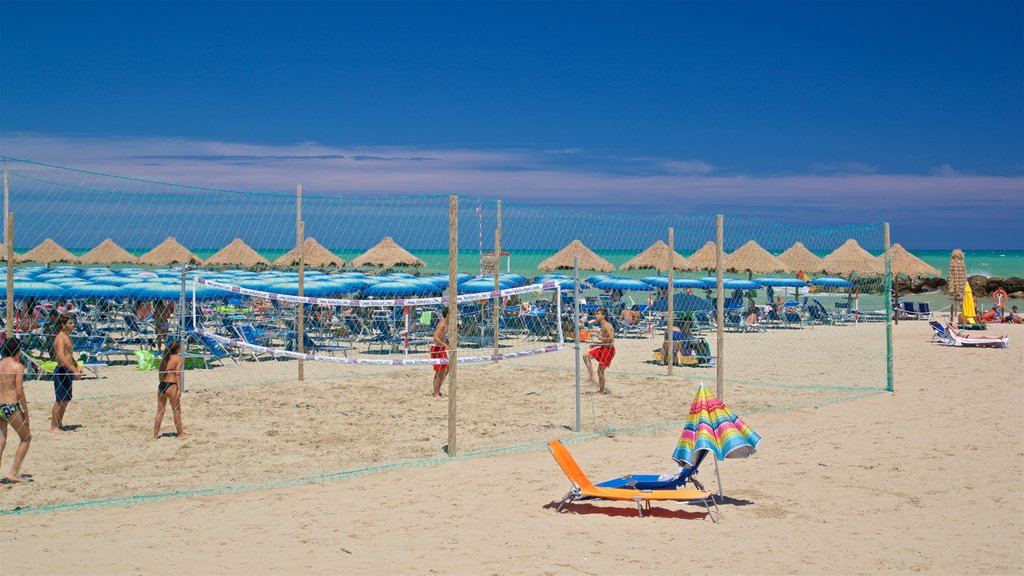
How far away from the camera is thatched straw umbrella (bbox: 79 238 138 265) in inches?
1400

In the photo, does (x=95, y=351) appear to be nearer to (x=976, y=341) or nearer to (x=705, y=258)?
(x=976, y=341)

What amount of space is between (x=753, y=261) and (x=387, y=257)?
15116 mm

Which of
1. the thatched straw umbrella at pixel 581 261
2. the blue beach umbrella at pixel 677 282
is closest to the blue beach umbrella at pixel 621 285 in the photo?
the blue beach umbrella at pixel 677 282

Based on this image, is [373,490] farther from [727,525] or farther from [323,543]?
[727,525]

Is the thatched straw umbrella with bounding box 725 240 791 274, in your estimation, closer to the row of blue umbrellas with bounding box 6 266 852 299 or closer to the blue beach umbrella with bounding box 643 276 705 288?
the row of blue umbrellas with bounding box 6 266 852 299

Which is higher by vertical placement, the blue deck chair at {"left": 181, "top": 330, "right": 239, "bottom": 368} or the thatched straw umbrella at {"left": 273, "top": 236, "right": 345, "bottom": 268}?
the thatched straw umbrella at {"left": 273, "top": 236, "right": 345, "bottom": 268}

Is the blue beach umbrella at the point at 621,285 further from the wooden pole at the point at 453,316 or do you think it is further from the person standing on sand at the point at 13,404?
the person standing on sand at the point at 13,404

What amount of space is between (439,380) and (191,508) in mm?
5058

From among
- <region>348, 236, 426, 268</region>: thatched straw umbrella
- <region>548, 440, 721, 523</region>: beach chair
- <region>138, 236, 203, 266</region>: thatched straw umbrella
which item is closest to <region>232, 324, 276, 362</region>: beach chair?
<region>548, 440, 721, 523</region>: beach chair

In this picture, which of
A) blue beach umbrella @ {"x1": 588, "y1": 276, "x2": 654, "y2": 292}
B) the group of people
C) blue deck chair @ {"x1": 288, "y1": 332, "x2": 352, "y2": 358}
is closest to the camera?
the group of people

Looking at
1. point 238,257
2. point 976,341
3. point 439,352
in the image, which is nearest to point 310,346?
point 439,352

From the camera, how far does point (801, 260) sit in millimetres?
31969

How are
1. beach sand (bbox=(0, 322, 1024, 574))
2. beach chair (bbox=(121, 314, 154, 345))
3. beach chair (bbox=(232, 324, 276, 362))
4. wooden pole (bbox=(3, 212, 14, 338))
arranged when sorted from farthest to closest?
1. beach chair (bbox=(121, 314, 154, 345))
2. beach chair (bbox=(232, 324, 276, 362))
3. wooden pole (bbox=(3, 212, 14, 338))
4. beach sand (bbox=(0, 322, 1024, 574))

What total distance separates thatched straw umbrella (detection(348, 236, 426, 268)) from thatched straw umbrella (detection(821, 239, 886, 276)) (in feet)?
53.0
